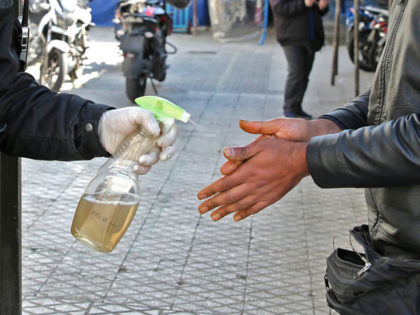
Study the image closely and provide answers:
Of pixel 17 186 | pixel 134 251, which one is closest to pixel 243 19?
pixel 134 251

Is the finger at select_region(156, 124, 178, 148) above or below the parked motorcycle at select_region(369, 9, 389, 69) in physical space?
above

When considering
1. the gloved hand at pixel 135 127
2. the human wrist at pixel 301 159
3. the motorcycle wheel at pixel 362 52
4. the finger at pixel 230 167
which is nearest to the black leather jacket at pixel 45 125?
the gloved hand at pixel 135 127

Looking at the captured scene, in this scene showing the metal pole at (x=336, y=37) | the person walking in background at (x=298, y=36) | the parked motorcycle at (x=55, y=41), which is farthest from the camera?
the metal pole at (x=336, y=37)

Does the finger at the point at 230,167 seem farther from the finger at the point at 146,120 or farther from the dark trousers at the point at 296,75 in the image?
the dark trousers at the point at 296,75

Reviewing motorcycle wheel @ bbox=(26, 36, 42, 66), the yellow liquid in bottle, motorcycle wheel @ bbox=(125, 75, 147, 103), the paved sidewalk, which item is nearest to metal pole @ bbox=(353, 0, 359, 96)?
the paved sidewalk

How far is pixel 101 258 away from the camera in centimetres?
446

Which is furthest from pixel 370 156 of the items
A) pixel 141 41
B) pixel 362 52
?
pixel 362 52

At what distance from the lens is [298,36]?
802 centimetres

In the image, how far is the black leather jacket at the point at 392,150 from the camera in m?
1.86

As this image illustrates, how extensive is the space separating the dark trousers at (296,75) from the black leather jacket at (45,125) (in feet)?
20.1

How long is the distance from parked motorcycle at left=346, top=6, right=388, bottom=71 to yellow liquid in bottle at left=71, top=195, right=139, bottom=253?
9524 millimetres

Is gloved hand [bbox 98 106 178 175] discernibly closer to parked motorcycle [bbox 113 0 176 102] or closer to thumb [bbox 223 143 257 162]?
thumb [bbox 223 143 257 162]

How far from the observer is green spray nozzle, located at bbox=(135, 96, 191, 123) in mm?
2104

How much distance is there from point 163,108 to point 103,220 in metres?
0.43
